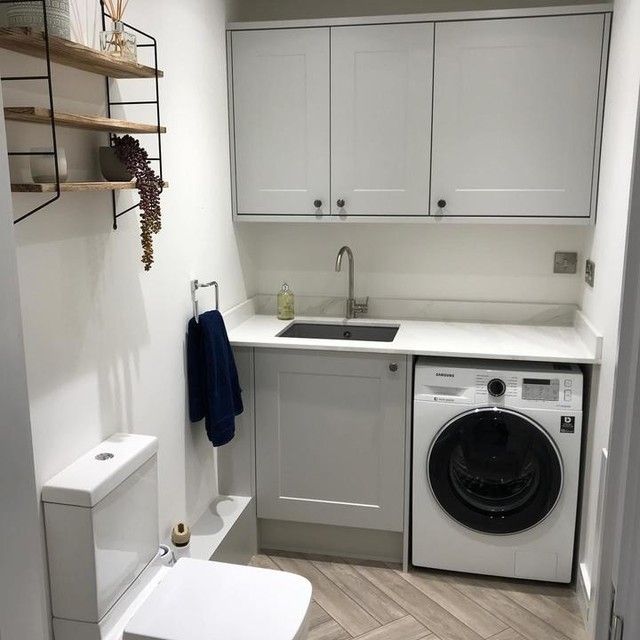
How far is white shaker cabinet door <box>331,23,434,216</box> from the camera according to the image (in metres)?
2.84

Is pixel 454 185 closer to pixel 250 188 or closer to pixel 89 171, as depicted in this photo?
pixel 250 188

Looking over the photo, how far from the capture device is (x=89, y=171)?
192 cm

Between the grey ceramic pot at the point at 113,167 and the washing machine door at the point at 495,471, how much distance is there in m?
1.54

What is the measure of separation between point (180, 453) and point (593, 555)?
1530 millimetres

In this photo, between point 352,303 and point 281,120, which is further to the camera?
point 352,303

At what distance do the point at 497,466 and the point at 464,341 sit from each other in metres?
0.52

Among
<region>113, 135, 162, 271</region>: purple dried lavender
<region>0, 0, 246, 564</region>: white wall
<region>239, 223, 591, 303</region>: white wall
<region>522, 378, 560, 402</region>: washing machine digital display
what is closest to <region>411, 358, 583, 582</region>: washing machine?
<region>522, 378, 560, 402</region>: washing machine digital display

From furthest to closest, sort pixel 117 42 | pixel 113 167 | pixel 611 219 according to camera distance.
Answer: pixel 611 219, pixel 113 167, pixel 117 42

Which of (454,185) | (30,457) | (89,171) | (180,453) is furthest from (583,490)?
(30,457)

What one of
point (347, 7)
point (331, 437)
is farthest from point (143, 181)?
point (347, 7)

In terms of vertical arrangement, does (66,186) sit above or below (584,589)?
above

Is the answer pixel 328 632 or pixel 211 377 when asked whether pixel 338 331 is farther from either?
pixel 328 632

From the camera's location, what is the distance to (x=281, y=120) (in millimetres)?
3004

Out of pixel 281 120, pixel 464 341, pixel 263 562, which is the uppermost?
pixel 281 120
